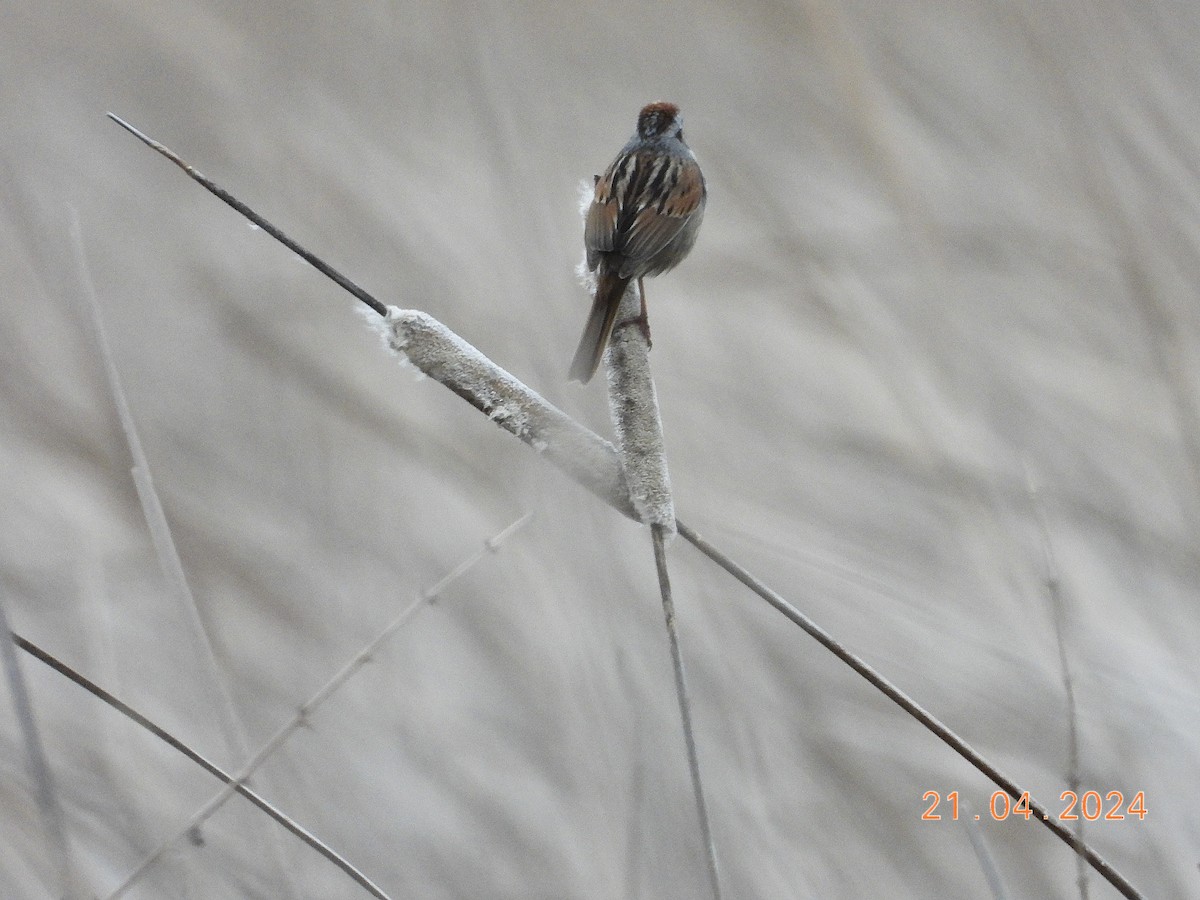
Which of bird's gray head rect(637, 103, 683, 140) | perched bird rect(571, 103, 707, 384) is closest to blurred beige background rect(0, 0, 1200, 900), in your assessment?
perched bird rect(571, 103, 707, 384)

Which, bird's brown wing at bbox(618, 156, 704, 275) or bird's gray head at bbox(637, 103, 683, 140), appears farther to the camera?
bird's gray head at bbox(637, 103, 683, 140)

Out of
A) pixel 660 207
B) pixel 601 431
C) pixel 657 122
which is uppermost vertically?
pixel 657 122

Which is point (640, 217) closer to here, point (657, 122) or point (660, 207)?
point (660, 207)

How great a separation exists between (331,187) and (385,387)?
1.41 ft

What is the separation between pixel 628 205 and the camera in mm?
1202

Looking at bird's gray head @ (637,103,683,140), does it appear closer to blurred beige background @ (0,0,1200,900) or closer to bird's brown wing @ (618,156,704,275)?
bird's brown wing @ (618,156,704,275)

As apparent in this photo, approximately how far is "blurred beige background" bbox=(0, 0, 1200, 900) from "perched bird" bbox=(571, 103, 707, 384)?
96 mm

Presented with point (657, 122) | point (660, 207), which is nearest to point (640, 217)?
point (660, 207)

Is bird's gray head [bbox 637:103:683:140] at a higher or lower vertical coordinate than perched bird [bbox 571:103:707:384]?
higher

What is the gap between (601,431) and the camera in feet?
4.48

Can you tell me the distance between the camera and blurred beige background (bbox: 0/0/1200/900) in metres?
1.31

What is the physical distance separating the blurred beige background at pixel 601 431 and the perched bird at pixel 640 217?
96mm

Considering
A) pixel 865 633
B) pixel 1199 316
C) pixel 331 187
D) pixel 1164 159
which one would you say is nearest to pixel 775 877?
pixel 865 633

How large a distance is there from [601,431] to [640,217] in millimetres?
327
